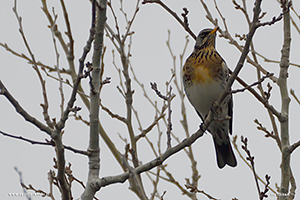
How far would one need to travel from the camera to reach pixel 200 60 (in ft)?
16.0

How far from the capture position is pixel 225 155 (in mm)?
5414

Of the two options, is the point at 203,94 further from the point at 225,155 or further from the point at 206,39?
the point at 225,155

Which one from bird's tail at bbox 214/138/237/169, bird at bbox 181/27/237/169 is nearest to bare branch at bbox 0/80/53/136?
bird at bbox 181/27/237/169

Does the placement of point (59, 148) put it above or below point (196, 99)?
below

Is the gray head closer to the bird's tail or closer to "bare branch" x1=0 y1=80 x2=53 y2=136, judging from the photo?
the bird's tail

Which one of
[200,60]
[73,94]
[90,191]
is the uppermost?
[200,60]

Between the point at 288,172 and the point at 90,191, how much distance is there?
182cm

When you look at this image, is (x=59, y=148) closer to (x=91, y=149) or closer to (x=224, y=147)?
(x=91, y=149)

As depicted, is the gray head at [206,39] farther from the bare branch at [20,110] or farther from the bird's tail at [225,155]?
the bare branch at [20,110]

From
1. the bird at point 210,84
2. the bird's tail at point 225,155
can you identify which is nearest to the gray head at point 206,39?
the bird at point 210,84

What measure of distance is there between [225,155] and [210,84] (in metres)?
1.28

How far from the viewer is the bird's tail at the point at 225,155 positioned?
212 inches

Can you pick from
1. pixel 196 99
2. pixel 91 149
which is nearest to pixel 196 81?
pixel 196 99

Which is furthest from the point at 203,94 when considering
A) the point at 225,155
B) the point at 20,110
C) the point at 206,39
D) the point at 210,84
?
the point at 20,110
